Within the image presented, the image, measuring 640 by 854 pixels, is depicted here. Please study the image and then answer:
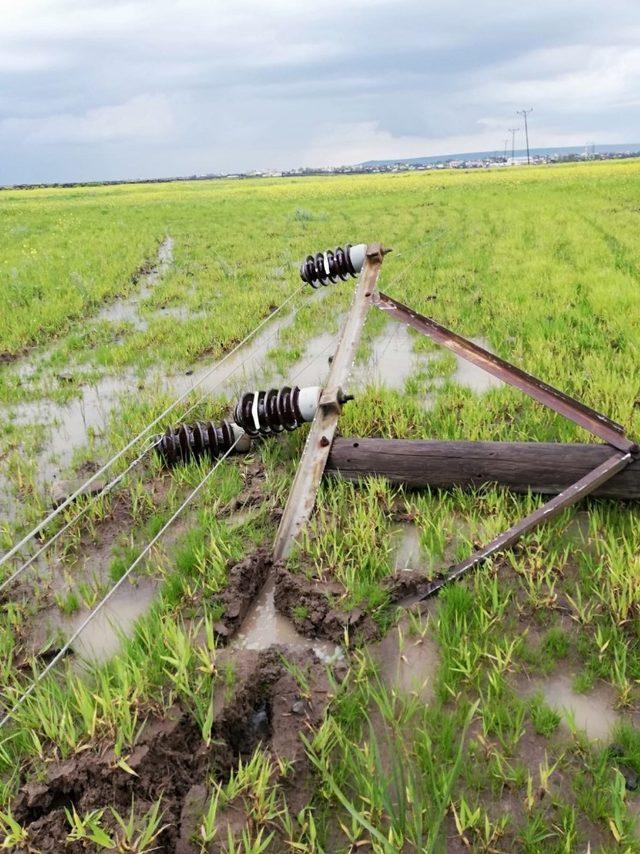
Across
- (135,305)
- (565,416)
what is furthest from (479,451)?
(135,305)

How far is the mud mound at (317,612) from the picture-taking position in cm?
283

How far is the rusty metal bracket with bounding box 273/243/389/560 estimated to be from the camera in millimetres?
3432

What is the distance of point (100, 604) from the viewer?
121 inches

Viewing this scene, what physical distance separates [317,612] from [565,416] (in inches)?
78.6

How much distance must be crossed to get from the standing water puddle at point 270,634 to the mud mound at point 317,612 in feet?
0.12

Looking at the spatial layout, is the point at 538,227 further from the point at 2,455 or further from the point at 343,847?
the point at 343,847

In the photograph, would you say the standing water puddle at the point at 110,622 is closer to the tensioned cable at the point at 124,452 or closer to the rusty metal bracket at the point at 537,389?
the tensioned cable at the point at 124,452

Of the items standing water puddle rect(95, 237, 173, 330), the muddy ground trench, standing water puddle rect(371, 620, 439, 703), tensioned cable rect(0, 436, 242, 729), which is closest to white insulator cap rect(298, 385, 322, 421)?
the muddy ground trench

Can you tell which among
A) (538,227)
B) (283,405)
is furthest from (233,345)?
(538,227)

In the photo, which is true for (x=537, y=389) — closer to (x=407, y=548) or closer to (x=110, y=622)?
(x=407, y=548)

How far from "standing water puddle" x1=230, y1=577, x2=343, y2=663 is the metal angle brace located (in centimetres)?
55

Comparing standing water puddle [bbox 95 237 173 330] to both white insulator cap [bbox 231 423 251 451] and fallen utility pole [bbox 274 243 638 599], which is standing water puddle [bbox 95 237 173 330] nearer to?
→ white insulator cap [bbox 231 423 251 451]

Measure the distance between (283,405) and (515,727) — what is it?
2479 mm

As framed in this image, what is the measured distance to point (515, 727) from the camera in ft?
7.45
